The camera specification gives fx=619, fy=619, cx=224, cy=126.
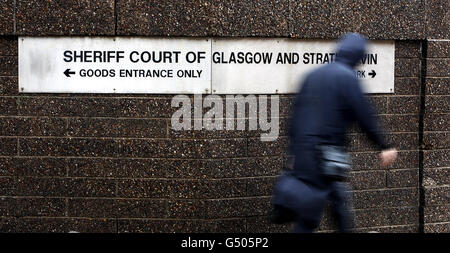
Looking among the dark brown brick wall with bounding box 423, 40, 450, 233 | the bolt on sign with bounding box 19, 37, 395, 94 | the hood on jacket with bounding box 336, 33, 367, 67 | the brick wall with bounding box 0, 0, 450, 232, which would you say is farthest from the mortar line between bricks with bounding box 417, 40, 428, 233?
the hood on jacket with bounding box 336, 33, 367, 67

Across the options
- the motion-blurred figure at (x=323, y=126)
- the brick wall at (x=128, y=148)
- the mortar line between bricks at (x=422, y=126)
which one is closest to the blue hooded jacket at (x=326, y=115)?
the motion-blurred figure at (x=323, y=126)

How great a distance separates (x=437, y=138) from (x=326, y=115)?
2.67 meters

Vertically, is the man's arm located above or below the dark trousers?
above

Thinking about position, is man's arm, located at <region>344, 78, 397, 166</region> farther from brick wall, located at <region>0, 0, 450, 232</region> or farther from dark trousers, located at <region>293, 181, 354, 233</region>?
brick wall, located at <region>0, 0, 450, 232</region>

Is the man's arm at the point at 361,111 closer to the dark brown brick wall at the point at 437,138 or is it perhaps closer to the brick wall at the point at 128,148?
the brick wall at the point at 128,148

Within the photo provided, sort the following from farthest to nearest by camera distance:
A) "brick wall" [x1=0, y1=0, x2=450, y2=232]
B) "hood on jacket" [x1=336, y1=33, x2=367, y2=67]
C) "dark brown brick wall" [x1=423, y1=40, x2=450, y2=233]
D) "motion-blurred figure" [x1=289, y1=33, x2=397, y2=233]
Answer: "dark brown brick wall" [x1=423, y1=40, x2=450, y2=233]
"brick wall" [x1=0, y1=0, x2=450, y2=232]
"hood on jacket" [x1=336, y1=33, x2=367, y2=67]
"motion-blurred figure" [x1=289, y1=33, x2=397, y2=233]

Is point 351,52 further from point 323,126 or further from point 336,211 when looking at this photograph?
point 336,211

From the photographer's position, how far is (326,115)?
13.2 feet

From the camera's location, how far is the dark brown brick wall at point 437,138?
20.2ft

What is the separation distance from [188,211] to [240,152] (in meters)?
0.71

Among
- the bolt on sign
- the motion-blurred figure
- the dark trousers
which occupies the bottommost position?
the dark trousers

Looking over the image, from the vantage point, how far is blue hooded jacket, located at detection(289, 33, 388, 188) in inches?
158

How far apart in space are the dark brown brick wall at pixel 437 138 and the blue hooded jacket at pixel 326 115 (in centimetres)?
231

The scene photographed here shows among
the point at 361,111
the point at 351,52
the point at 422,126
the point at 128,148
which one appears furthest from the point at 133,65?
the point at 422,126
